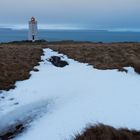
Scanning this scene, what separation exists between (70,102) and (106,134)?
4.41m

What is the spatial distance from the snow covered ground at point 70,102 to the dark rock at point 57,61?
271cm

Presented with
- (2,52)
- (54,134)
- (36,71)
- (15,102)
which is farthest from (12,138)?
(2,52)

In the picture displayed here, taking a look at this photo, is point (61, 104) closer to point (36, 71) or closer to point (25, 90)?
point (25, 90)

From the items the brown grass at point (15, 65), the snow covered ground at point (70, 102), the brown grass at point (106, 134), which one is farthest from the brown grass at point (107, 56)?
the brown grass at point (106, 134)

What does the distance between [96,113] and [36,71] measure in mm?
8415

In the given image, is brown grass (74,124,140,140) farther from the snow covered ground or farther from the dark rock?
the dark rock

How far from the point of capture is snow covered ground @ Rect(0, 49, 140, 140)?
37.7ft

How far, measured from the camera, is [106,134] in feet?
32.2

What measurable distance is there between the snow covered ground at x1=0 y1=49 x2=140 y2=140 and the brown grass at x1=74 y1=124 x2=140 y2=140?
58cm

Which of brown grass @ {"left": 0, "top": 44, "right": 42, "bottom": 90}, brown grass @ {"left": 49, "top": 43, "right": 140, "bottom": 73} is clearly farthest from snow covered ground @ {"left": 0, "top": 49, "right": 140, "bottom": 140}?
brown grass @ {"left": 49, "top": 43, "right": 140, "bottom": 73}

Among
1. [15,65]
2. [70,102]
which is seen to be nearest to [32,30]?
[15,65]

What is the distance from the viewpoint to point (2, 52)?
25922 millimetres

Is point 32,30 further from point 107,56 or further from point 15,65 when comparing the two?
point 15,65

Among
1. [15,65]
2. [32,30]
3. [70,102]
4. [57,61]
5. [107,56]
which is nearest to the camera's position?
[70,102]
